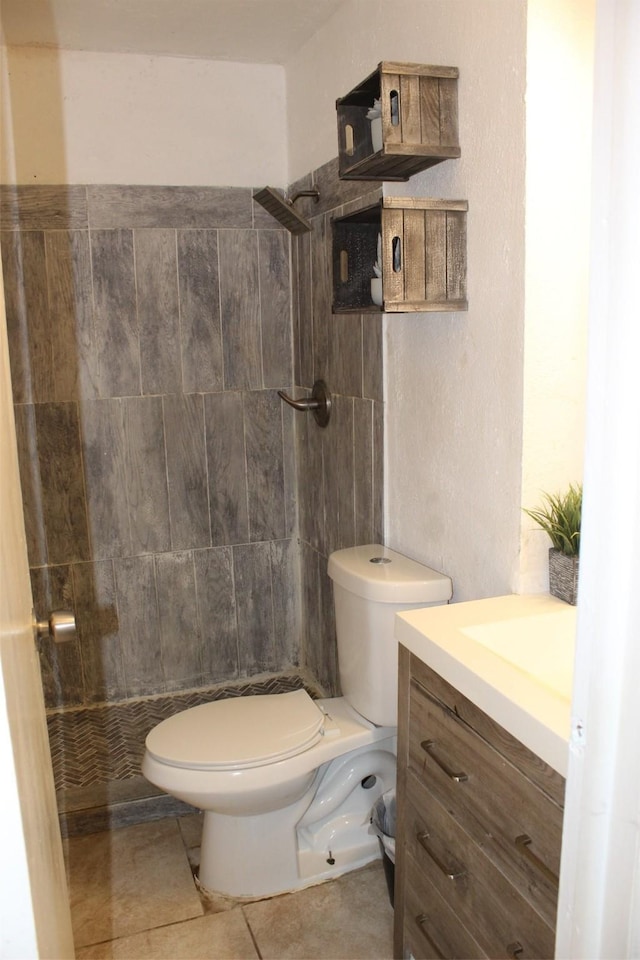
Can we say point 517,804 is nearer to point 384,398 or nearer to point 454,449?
point 454,449

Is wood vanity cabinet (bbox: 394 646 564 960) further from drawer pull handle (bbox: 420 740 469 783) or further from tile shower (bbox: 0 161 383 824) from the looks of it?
tile shower (bbox: 0 161 383 824)

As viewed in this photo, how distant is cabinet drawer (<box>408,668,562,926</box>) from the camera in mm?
1188

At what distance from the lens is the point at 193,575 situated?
3.01 meters

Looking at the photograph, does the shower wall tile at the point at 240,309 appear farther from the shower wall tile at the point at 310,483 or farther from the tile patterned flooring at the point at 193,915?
the tile patterned flooring at the point at 193,915

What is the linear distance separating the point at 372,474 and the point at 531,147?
1050 millimetres

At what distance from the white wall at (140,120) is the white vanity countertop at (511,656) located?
1.88m

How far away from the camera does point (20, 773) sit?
81cm

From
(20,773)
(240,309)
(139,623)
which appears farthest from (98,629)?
(20,773)

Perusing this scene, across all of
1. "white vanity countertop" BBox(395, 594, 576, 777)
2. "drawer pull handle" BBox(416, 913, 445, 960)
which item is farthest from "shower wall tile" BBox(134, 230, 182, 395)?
"drawer pull handle" BBox(416, 913, 445, 960)

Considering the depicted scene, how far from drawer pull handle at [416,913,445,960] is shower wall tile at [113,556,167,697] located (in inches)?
61.9

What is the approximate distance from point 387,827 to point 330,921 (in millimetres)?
274

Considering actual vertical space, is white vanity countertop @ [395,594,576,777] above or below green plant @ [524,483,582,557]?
below

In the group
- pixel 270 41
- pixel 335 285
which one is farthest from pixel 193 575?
pixel 270 41

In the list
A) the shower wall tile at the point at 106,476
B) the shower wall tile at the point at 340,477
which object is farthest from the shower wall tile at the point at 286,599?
the shower wall tile at the point at 106,476
